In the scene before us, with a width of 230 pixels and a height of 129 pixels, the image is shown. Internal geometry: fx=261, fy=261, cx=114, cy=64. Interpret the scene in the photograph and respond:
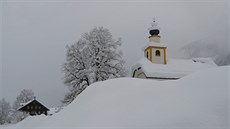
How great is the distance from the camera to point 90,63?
22594mm

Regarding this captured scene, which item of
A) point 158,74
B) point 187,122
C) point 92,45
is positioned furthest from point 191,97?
point 158,74

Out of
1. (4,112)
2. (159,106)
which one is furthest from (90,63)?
(4,112)

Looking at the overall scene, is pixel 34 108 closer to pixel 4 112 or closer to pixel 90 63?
pixel 90 63

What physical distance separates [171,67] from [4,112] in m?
34.2

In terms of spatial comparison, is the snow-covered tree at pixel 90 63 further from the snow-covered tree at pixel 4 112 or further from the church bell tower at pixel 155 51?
the snow-covered tree at pixel 4 112

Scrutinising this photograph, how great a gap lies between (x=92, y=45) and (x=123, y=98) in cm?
1801

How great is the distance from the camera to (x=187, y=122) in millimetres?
4203

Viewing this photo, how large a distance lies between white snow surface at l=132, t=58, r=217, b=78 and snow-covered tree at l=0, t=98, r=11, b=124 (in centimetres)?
2932

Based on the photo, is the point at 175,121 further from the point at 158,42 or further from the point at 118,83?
the point at 158,42

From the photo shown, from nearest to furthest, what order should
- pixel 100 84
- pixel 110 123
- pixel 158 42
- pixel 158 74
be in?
A: pixel 110 123 → pixel 100 84 → pixel 158 74 → pixel 158 42

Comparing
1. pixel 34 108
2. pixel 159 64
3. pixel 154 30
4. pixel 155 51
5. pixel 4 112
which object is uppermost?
pixel 154 30

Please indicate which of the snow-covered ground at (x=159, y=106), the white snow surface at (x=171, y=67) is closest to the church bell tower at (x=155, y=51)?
the white snow surface at (x=171, y=67)

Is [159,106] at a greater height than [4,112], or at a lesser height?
greater

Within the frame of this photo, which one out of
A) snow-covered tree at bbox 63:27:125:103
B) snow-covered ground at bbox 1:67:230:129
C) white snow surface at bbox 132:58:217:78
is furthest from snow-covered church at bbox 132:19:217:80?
snow-covered ground at bbox 1:67:230:129
